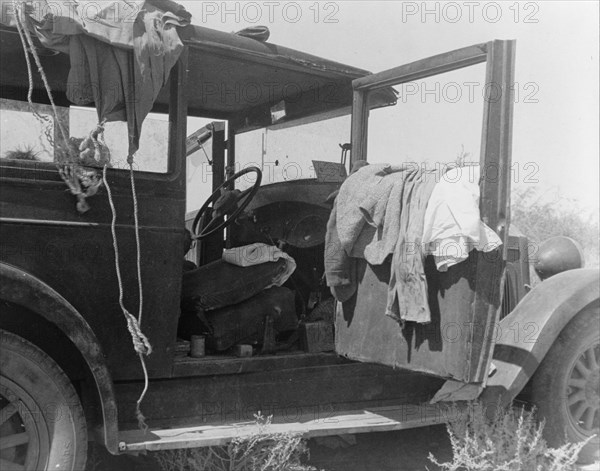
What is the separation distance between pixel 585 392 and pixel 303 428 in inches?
71.5

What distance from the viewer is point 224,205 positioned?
4.02m

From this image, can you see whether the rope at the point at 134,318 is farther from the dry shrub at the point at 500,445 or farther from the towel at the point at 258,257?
the dry shrub at the point at 500,445

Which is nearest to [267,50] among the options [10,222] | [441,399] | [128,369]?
[10,222]

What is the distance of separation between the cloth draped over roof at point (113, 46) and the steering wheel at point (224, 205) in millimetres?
1017

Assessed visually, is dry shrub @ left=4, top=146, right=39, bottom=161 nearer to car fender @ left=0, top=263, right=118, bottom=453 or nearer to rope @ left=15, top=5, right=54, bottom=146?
rope @ left=15, top=5, right=54, bottom=146

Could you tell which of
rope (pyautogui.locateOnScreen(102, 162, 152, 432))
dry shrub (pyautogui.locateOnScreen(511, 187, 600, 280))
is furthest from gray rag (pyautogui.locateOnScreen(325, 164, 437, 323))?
dry shrub (pyautogui.locateOnScreen(511, 187, 600, 280))

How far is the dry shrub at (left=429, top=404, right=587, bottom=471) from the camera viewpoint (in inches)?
134

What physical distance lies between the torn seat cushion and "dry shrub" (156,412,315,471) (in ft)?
2.04

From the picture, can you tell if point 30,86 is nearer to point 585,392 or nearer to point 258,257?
point 258,257

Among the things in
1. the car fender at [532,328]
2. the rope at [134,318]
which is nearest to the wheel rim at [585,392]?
the car fender at [532,328]

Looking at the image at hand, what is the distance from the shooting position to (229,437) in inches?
117

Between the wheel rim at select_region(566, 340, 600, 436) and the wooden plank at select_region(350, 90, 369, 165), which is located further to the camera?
the wheel rim at select_region(566, 340, 600, 436)

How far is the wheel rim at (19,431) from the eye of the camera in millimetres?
2684

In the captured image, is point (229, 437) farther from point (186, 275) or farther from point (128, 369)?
point (186, 275)
